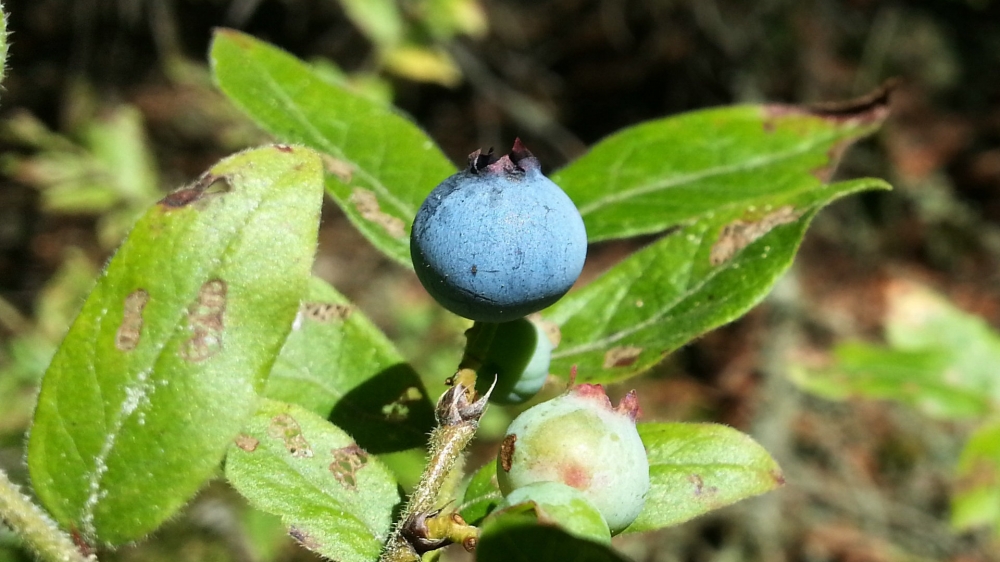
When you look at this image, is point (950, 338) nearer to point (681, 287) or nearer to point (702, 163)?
point (702, 163)

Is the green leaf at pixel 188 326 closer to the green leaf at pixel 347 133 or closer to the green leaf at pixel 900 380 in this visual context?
the green leaf at pixel 347 133

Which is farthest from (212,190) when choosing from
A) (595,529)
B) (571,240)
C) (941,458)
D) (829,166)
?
(941,458)

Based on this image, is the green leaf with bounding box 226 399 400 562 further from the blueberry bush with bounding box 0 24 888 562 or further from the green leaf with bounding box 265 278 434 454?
the green leaf with bounding box 265 278 434 454

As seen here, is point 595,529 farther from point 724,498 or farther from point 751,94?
point 751,94

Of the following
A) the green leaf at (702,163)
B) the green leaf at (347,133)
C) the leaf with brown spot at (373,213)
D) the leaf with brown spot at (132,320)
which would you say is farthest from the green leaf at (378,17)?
the leaf with brown spot at (132,320)

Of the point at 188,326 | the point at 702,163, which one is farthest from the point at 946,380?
the point at 188,326

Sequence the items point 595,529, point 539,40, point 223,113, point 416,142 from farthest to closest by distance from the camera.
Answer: point 539,40 → point 223,113 → point 416,142 → point 595,529

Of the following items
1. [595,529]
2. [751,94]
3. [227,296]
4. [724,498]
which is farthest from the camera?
[751,94]
